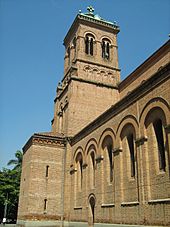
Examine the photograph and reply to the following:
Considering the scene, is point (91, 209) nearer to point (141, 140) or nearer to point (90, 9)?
point (141, 140)

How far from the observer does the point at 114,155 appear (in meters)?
20.5

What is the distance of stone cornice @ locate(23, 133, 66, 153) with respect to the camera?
97.5 ft

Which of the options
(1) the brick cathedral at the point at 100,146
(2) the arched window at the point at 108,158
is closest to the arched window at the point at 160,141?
(1) the brick cathedral at the point at 100,146

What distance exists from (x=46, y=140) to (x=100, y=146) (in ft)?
29.8

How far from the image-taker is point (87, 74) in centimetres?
3519

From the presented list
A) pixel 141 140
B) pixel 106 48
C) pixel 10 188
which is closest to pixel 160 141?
pixel 141 140

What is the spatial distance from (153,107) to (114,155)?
5.59m

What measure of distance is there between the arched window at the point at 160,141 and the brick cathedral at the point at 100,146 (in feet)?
0.19

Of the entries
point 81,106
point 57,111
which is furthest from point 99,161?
point 57,111

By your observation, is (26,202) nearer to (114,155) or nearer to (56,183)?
(56,183)

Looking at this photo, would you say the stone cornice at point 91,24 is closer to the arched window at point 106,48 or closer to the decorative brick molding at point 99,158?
the arched window at point 106,48

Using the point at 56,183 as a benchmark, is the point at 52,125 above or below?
above

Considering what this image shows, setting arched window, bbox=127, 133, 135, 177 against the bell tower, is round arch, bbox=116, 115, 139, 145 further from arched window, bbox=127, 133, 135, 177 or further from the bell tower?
the bell tower

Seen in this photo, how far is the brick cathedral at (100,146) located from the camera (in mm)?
16297
